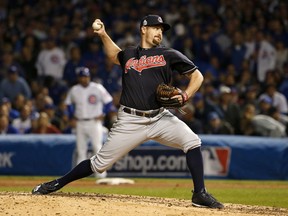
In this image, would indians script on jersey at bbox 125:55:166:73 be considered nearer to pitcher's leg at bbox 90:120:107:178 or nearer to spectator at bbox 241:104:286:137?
pitcher's leg at bbox 90:120:107:178

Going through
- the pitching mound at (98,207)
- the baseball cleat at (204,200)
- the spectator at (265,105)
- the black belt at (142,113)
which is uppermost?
the spectator at (265,105)

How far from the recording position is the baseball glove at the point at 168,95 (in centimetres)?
729

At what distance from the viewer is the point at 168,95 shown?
23.9 feet

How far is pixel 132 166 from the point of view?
1376 centimetres

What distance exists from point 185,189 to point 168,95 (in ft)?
12.9

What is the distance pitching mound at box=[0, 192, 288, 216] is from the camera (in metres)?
6.77

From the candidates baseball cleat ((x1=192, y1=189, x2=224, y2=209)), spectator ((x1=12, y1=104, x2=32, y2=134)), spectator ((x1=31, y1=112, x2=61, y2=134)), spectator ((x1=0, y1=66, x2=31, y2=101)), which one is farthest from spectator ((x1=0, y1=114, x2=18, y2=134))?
baseball cleat ((x1=192, y1=189, x2=224, y2=209))

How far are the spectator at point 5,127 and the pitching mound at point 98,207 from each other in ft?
21.6

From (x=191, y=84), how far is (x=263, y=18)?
11.2 metres

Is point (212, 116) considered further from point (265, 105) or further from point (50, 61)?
point (50, 61)

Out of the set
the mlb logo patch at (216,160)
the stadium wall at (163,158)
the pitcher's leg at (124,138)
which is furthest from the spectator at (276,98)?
the pitcher's leg at (124,138)

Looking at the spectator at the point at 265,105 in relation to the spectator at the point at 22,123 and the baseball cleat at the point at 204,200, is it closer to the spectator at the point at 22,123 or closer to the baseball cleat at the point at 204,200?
the spectator at the point at 22,123

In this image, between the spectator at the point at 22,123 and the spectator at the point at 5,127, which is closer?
the spectator at the point at 5,127

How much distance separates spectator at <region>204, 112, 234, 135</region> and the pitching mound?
7.18 metres
